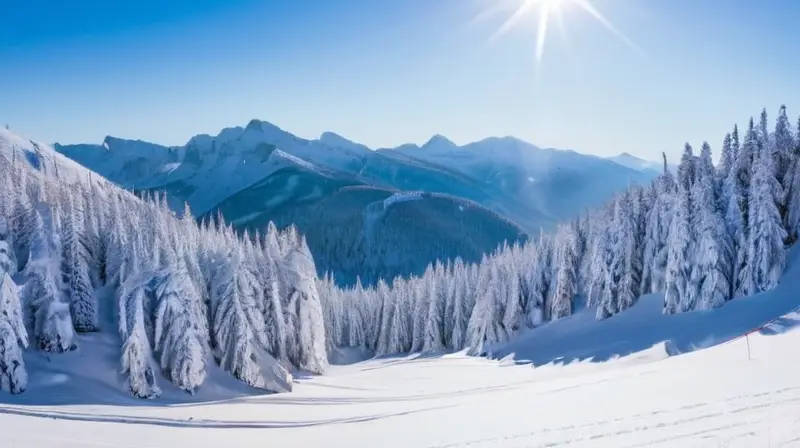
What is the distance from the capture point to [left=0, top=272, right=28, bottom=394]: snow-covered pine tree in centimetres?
2703

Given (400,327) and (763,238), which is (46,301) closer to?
(763,238)

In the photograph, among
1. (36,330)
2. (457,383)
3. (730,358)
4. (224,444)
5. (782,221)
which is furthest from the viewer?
(782,221)

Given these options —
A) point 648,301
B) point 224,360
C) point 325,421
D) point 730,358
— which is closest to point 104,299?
point 224,360

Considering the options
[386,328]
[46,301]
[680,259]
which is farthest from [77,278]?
[386,328]

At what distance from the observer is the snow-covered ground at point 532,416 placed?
49.4 feet

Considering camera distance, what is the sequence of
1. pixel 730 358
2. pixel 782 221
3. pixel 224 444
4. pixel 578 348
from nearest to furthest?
pixel 224 444 → pixel 730 358 → pixel 782 221 → pixel 578 348

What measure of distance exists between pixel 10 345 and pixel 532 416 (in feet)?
81.8

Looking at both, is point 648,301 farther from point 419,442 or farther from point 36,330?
point 36,330

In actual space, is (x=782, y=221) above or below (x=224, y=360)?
above

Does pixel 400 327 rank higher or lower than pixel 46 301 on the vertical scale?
lower

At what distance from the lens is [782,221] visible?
45.7 m

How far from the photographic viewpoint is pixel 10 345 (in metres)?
27.0

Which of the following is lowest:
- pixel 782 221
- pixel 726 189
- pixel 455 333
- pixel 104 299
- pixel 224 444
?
pixel 455 333

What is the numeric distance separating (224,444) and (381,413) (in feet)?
27.1
